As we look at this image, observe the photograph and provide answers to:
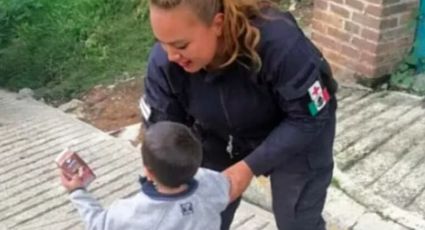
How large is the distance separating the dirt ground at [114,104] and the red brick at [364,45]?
107cm

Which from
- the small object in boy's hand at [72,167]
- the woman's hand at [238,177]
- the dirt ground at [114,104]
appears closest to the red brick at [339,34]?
the dirt ground at [114,104]

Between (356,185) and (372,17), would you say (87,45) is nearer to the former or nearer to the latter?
(372,17)

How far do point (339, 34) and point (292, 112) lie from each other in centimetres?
279

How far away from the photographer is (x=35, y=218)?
4195mm

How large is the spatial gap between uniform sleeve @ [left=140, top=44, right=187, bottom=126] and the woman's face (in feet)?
0.69

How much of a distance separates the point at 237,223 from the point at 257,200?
0.21m

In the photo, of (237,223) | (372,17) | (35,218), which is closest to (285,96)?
(237,223)

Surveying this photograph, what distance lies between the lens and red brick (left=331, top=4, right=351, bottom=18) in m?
5.35

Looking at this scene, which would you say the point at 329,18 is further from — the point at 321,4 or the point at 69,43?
the point at 69,43

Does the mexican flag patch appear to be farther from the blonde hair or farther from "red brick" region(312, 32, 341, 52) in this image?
"red brick" region(312, 32, 341, 52)

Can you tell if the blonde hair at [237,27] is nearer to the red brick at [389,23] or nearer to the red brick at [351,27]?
the red brick at [389,23]

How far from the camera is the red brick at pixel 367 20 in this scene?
5.16m

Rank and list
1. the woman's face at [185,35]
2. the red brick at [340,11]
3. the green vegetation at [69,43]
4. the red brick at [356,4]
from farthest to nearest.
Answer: the green vegetation at [69,43] → the red brick at [340,11] → the red brick at [356,4] → the woman's face at [185,35]

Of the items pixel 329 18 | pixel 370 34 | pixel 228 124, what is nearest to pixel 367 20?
pixel 370 34
